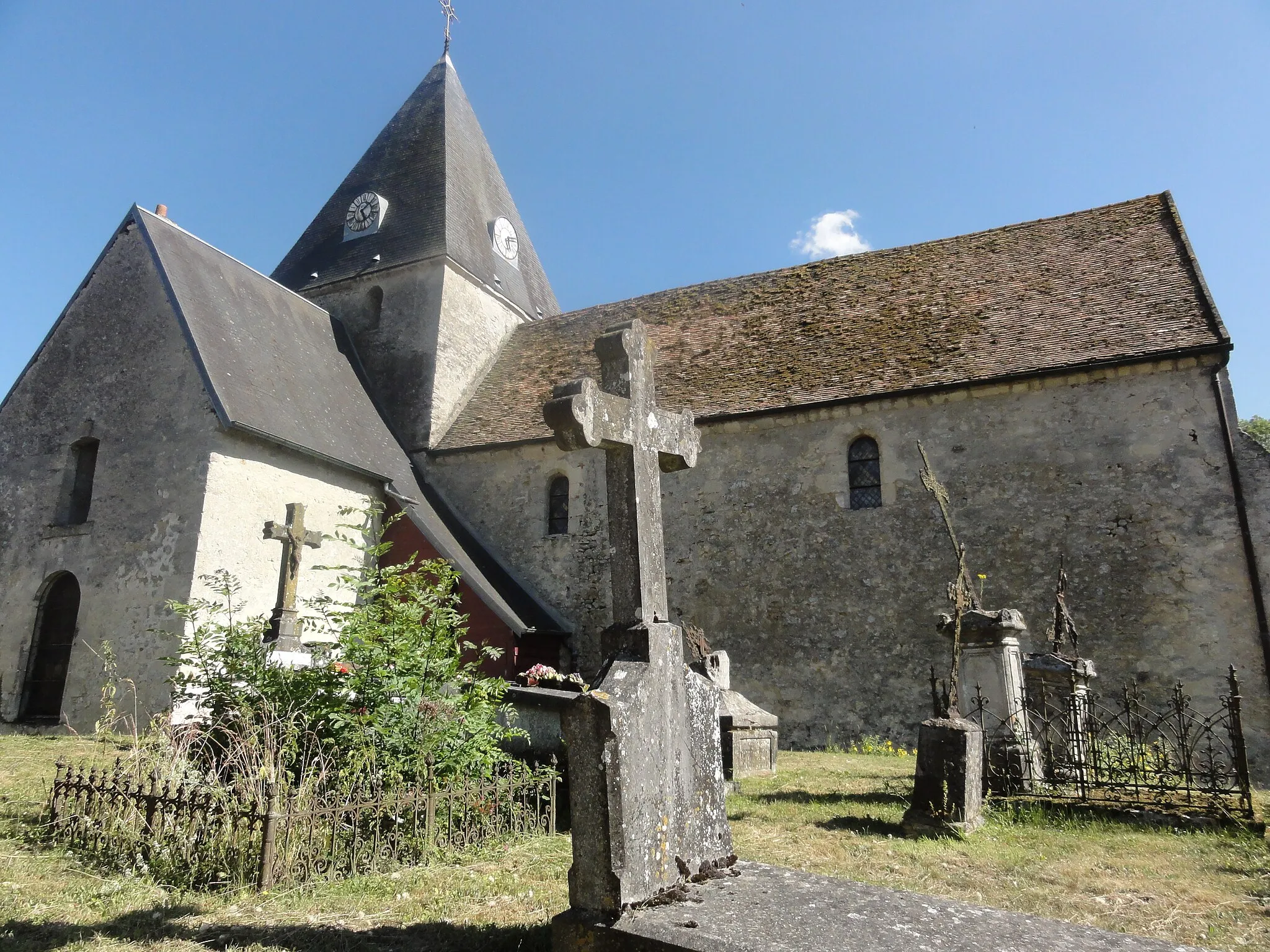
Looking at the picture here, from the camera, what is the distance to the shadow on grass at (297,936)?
12.1ft

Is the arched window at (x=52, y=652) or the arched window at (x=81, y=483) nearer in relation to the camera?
the arched window at (x=52, y=652)

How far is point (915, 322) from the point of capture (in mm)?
14219

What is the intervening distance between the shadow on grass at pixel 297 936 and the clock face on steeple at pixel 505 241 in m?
18.4

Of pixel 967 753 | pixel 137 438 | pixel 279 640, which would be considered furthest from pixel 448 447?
pixel 967 753

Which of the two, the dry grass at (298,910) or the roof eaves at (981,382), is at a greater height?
the roof eaves at (981,382)

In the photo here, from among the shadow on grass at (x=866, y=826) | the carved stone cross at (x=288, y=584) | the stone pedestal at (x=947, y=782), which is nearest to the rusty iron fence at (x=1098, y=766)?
the stone pedestal at (x=947, y=782)

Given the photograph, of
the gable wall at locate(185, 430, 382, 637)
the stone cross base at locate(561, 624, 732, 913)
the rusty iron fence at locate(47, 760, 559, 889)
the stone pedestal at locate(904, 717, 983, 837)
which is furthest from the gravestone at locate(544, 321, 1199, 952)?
the gable wall at locate(185, 430, 382, 637)

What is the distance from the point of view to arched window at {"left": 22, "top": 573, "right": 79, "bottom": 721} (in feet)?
41.9

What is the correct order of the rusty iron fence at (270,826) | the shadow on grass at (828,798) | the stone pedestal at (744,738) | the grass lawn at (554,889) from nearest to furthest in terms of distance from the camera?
the grass lawn at (554,889) → the rusty iron fence at (270,826) → the shadow on grass at (828,798) → the stone pedestal at (744,738)

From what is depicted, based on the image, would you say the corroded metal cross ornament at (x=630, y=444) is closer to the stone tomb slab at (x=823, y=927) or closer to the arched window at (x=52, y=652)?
the stone tomb slab at (x=823, y=927)

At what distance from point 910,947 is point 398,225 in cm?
1962

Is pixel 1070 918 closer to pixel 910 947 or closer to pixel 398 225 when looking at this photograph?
pixel 910 947

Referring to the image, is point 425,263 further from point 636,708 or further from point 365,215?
point 636,708

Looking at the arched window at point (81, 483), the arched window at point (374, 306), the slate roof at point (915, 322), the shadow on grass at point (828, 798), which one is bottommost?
the shadow on grass at point (828, 798)
